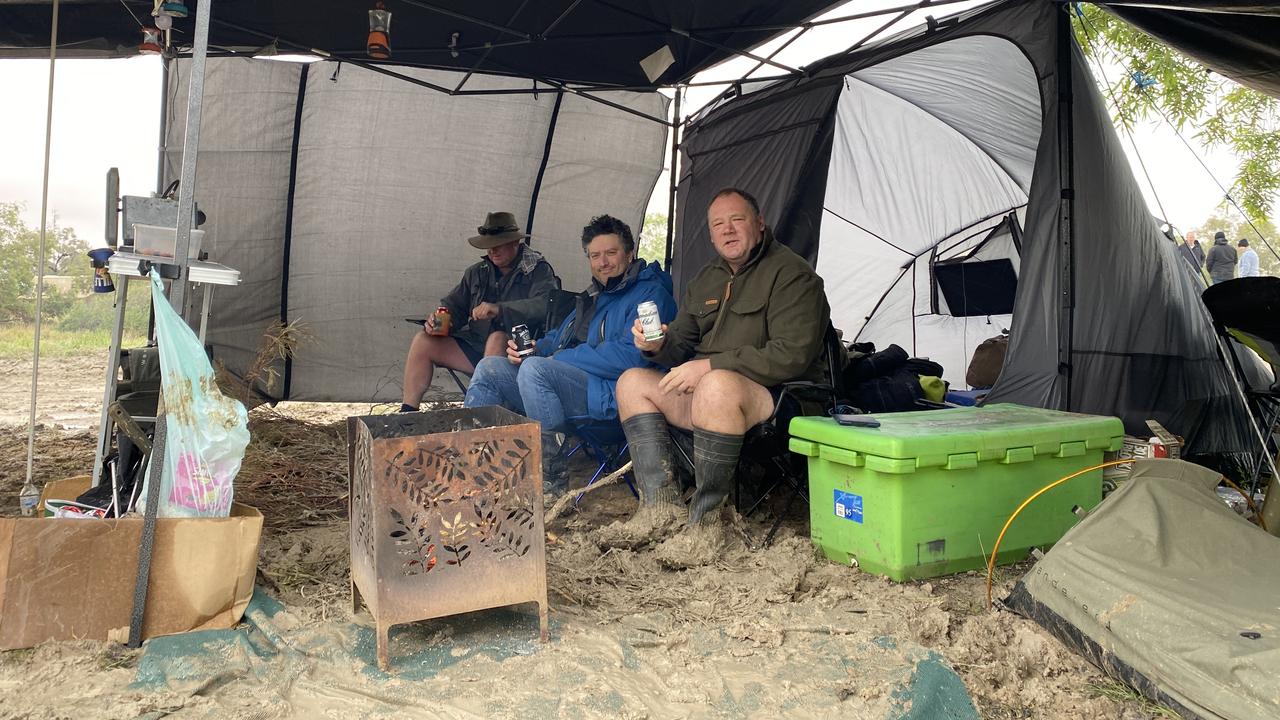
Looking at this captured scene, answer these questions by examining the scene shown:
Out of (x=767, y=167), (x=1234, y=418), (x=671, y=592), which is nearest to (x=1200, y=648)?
(x=671, y=592)

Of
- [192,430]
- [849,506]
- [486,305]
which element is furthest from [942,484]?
[486,305]

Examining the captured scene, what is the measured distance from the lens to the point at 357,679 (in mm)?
1773

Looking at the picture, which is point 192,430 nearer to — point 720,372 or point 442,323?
point 720,372

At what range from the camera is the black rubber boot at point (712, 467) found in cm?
267

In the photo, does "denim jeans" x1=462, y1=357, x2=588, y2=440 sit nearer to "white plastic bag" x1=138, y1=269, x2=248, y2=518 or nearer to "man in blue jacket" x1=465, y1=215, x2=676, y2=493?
"man in blue jacket" x1=465, y1=215, x2=676, y2=493

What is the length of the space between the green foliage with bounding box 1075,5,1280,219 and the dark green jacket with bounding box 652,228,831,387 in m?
4.68

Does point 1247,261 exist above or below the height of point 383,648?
above

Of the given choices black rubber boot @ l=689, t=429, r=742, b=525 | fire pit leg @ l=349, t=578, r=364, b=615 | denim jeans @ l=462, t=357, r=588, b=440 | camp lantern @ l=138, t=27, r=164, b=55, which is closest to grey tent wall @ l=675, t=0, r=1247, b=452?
black rubber boot @ l=689, t=429, r=742, b=525

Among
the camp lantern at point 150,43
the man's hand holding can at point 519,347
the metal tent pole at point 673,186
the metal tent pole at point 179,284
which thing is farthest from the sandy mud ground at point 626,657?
the metal tent pole at point 673,186

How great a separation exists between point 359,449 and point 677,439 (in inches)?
49.0

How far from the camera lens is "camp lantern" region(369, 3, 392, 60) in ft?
12.7

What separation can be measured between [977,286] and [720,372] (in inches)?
125

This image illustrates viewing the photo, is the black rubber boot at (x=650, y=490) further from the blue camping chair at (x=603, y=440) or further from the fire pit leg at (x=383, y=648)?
the fire pit leg at (x=383, y=648)

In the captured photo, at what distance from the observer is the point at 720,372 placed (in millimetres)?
2729
